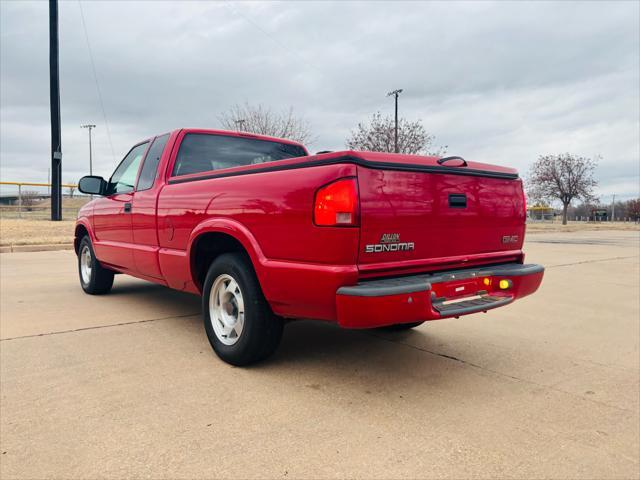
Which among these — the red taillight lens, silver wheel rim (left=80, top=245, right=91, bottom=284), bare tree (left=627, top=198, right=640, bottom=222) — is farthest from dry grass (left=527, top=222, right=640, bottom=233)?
bare tree (left=627, top=198, right=640, bottom=222)

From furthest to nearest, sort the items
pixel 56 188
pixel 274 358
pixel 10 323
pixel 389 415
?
pixel 56 188
pixel 10 323
pixel 274 358
pixel 389 415

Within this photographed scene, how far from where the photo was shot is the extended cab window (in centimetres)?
448

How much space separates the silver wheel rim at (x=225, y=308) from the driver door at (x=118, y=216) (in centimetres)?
160

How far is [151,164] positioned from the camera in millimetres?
4680

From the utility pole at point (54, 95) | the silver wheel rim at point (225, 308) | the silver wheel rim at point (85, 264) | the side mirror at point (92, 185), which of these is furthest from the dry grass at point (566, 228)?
the silver wheel rim at point (225, 308)

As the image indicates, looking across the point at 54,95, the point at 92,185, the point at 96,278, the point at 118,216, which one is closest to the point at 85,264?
the point at 96,278

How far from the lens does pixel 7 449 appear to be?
2.29 metres

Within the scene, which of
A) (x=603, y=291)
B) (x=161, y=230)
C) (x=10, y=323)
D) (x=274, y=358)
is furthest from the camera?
(x=603, y=291)

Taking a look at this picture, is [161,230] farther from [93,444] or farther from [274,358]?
[93,444]

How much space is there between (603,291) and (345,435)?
19.2 feet

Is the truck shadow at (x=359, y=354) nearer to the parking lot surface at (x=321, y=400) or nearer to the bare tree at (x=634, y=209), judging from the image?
the parking lot surface at (x=321, y=400)

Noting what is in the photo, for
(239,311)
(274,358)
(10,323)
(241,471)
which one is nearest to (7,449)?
(241,471)

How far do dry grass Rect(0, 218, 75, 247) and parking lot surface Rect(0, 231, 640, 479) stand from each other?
28.9 feet

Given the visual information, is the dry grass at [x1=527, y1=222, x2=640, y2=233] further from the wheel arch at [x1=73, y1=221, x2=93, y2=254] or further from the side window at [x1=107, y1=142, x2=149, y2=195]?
the side window at [x1=107, y1=142, x2=149, y2=195]
